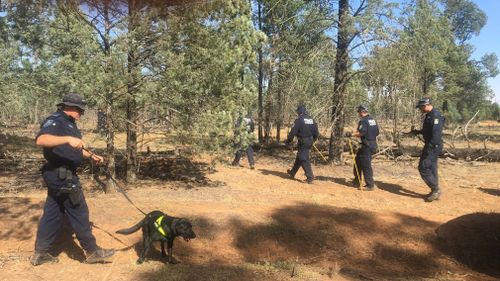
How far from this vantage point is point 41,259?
4.91 meters

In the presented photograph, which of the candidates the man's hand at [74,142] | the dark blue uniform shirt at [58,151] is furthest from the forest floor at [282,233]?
the man's hand at [74,142]

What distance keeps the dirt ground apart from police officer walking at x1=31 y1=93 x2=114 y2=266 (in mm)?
220

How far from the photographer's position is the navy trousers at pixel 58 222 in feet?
16.1

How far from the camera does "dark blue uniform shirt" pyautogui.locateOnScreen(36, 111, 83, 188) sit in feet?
15.5

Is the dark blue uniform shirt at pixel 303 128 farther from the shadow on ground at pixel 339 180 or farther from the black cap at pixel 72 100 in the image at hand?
the black cap at pixel 72 100

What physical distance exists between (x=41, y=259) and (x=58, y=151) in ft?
4.19

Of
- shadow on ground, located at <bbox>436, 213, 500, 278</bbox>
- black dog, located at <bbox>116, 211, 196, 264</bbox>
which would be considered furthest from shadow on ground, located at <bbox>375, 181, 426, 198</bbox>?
black dog, located at <bbox>116, 211, 196, 264</bbox>

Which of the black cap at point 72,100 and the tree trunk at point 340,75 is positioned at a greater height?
the tree trunk at point 340,75

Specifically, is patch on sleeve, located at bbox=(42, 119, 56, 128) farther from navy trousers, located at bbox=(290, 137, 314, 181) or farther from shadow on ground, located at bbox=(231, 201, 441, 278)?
navy trousers, located at bbox=(290, 137, 314, 181)

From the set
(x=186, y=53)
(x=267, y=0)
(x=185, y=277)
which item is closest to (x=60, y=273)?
(x=185, y=277)

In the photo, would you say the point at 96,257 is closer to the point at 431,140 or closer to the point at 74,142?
the point at 74,142

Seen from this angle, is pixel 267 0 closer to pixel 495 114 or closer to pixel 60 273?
pixel 60 273

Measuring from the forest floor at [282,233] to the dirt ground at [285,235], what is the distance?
0.05ft

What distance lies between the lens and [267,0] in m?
18.2
